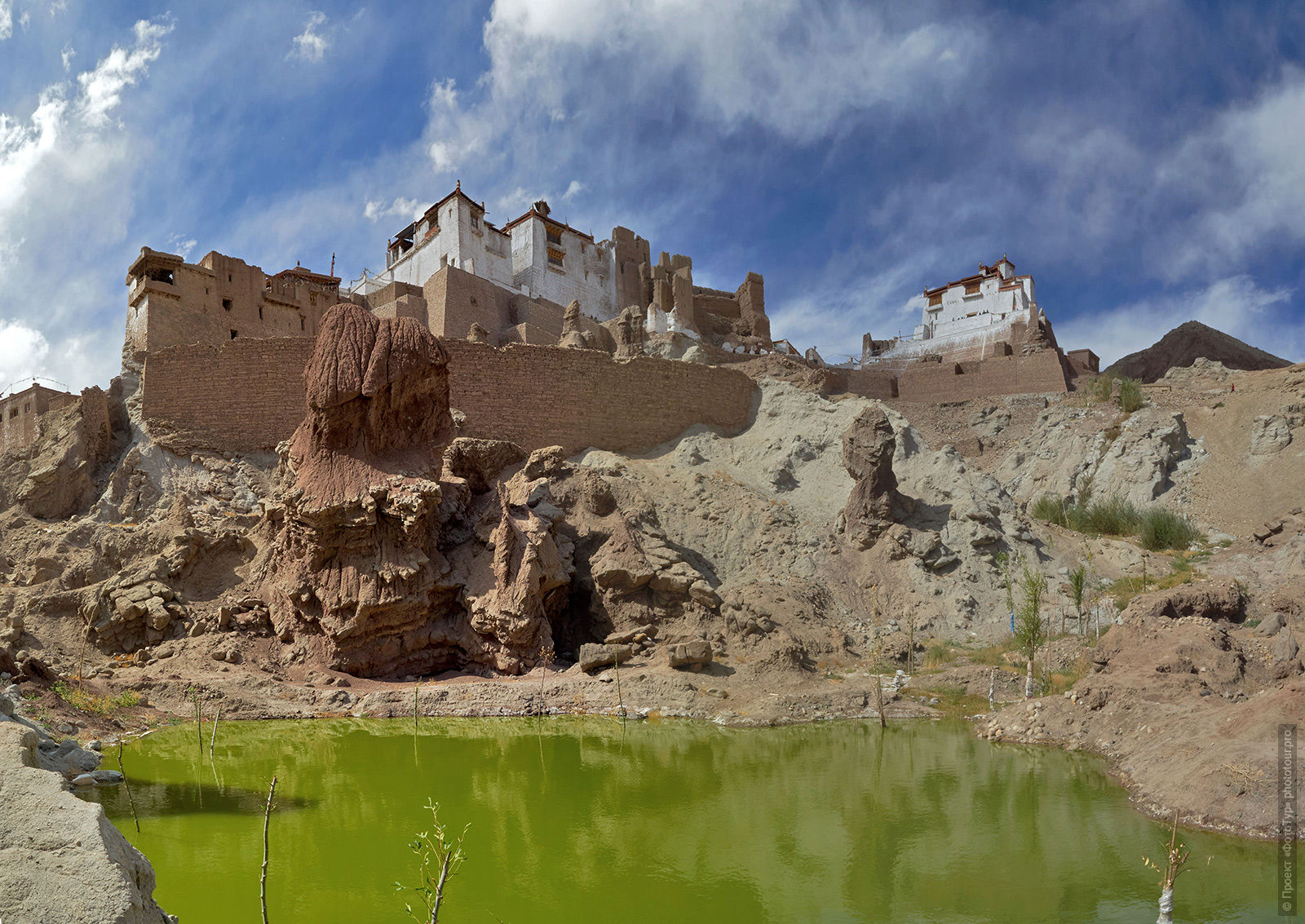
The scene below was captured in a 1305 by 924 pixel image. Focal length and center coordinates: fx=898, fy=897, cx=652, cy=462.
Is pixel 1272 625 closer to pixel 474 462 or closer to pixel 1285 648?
pixel 1285 648

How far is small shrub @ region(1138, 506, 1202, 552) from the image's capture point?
23844 mm

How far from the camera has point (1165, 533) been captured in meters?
24.0

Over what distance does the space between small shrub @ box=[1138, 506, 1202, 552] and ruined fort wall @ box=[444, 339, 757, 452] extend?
38.2ft

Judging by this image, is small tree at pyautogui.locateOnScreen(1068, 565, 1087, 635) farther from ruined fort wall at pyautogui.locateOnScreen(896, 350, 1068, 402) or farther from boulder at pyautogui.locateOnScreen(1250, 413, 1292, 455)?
ruined fort wall at pyautogui.locateOnScreen(896, 350, 1068, 402)

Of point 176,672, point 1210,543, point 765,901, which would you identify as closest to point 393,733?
point 176,672

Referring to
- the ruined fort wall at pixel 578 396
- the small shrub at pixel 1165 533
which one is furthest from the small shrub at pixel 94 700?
the small shrub at pixel 1165 533

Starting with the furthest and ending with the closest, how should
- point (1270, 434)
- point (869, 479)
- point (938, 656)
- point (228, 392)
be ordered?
1. point (1270, 434)
2. point (869, 479)
3. point (228, 392)
4. point (938, 656)

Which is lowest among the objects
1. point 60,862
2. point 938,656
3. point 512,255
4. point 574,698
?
point 574,698

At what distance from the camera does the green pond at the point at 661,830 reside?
7.24 meters

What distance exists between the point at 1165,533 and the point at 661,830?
20173mm

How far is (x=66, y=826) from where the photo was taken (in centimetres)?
392

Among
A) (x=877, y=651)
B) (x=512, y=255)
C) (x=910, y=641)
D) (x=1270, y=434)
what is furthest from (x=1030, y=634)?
(x=512, y=255)

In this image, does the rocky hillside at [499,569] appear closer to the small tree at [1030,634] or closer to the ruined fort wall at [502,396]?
the small tree at [1030,634]

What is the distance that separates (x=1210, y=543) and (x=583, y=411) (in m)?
17.3
